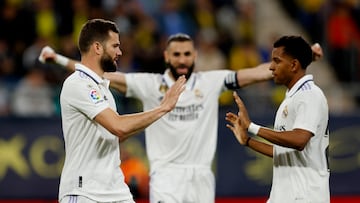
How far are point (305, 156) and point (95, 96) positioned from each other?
70.9 inches

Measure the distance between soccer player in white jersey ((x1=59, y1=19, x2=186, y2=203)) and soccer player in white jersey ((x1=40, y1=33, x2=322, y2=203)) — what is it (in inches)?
67.6

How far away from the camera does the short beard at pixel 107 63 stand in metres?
7.62

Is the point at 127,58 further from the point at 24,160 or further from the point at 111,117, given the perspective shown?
the point at 111,117

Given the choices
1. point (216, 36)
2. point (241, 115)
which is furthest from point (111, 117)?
point (216, 36)

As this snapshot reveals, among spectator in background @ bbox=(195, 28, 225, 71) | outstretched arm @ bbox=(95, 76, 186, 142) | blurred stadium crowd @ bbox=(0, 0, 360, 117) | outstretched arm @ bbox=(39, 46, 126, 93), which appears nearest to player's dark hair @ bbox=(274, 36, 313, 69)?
outstretched arm @ bbox=(95, 76, 186, 142)

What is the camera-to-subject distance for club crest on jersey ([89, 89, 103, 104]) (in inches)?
292

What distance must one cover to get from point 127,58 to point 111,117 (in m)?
7.92

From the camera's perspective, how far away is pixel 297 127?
7.53 metres

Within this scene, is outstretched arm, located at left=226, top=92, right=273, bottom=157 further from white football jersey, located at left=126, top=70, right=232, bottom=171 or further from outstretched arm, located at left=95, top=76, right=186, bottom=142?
white football jersey, located at left=126, top=70, right=232, bottom=171

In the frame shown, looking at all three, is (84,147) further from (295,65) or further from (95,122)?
(295,65)

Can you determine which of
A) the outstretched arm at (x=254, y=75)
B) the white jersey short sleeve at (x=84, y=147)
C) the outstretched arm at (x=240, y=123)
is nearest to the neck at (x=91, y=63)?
the white jersey short sleeve at (x=84, y=147)

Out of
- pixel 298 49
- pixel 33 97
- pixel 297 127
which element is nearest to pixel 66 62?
pixel 298 49

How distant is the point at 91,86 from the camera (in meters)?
7.51

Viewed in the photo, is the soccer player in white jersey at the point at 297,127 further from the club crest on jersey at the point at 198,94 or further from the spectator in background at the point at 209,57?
the spectator in background at the point at 209,57
